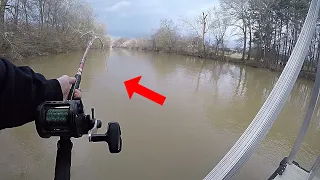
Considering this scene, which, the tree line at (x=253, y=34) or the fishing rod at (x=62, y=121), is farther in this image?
the tree line at (x=253, y=34)

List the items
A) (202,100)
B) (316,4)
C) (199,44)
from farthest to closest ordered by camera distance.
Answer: (199,44), (202,100), (316,4)

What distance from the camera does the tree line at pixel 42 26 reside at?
367 inches

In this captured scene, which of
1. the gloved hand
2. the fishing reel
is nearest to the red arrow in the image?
the gloved hand

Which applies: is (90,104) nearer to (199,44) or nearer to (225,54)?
(225,54)

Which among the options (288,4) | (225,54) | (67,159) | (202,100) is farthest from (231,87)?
(225,54)

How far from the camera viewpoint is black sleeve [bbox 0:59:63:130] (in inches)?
26.4

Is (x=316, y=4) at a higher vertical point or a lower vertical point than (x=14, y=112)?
higher

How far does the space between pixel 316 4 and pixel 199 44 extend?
24026 mm

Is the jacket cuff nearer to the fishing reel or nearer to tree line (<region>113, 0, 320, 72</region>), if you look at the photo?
the fishing reel

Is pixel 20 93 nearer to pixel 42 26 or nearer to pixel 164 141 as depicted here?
pixel 164 141

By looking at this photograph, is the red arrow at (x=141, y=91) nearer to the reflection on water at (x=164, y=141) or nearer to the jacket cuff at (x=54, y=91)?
the reflection on water at (x=164, y=141)

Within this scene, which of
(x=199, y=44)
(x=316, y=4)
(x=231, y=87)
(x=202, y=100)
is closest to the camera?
(x=316, y=4)

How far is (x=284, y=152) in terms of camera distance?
4305 mm

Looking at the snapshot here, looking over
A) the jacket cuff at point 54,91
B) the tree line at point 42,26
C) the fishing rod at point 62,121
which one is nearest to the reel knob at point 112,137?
the fishing rod at point 62,121
